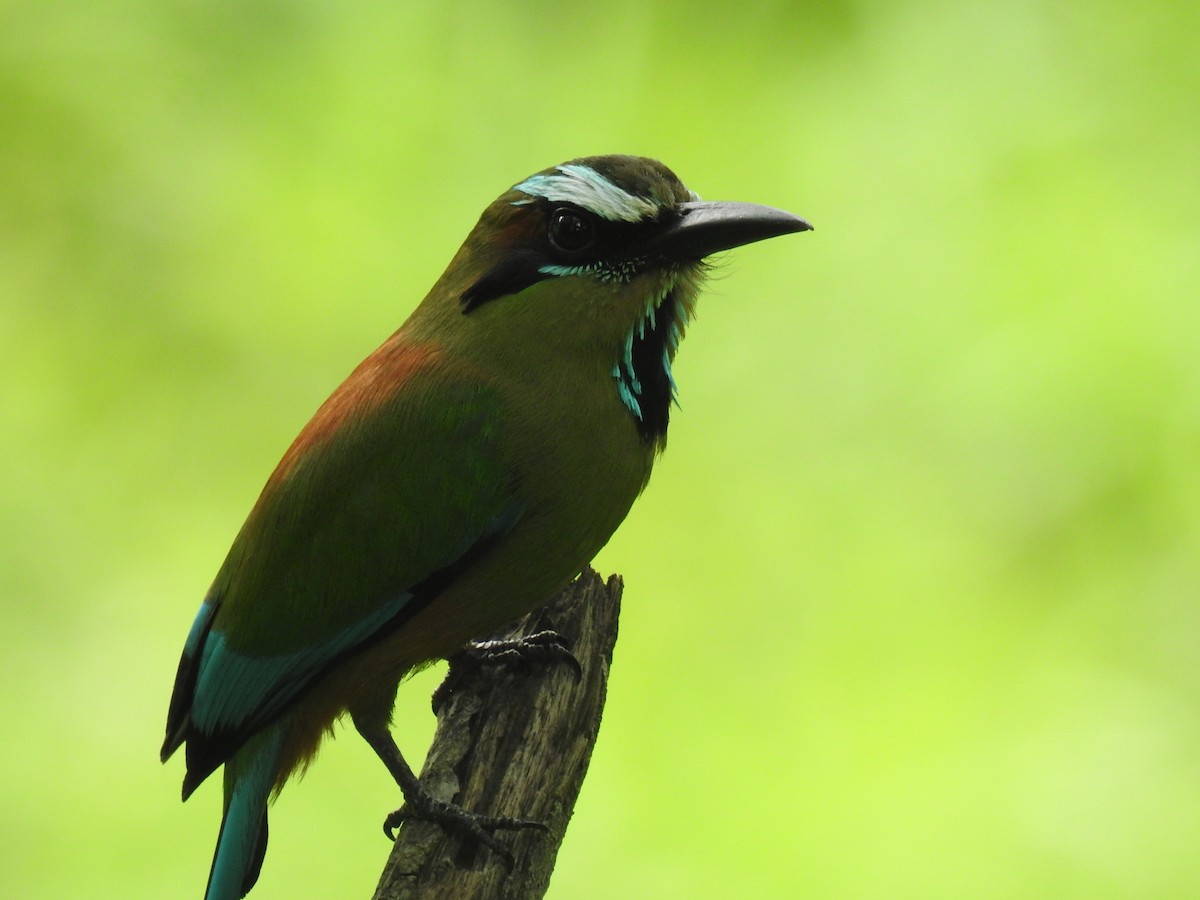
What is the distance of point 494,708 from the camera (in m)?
4.04

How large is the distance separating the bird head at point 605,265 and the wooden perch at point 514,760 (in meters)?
0.74

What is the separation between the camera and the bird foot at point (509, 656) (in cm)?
416

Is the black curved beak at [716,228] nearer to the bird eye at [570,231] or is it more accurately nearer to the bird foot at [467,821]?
the bird eye at [570,231]

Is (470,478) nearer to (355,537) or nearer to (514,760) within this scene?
(355,537)

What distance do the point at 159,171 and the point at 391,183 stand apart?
45.6 inches

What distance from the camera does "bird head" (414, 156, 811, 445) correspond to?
366cm

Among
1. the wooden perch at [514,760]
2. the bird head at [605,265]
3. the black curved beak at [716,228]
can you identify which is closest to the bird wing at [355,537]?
the bird head at [605,265]

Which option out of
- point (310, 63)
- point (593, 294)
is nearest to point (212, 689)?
point (593, 294)

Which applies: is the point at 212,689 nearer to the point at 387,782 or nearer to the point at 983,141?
the point at 387,782

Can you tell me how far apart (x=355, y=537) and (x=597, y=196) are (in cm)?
103

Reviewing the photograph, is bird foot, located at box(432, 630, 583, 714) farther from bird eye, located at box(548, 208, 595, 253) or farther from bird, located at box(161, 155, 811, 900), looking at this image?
bird eye, located at box(548, 208, 595, 253)

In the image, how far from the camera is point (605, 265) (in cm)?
371

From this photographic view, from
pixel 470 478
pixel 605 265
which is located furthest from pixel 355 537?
pixel 605 265

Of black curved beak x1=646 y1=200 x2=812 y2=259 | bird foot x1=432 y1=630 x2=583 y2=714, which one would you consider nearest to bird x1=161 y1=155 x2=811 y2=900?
black curved beak x1=646 y1=200 x2=812 y2=259
